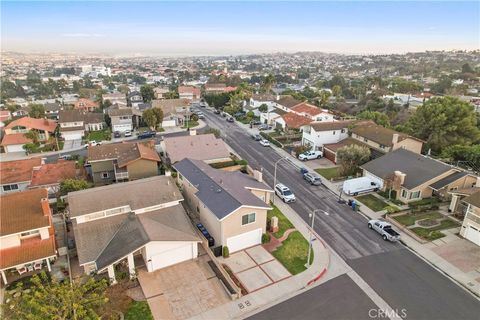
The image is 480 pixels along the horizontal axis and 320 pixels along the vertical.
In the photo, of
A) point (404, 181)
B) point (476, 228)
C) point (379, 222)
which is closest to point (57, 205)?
point (379, 222)

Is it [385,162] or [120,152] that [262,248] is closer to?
[385,162]

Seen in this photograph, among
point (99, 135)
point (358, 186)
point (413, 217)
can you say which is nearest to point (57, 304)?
point (358, 186)

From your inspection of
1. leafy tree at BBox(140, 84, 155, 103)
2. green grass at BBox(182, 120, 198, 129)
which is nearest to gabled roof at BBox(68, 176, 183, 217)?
green grass at BBox(182, 120, 198, 129)

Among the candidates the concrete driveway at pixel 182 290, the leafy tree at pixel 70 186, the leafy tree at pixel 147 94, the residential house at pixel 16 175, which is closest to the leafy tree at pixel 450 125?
the concrete driveway at pixel 182 290

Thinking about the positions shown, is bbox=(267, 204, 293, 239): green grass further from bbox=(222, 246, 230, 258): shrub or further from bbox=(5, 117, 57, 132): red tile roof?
bbox=(5, 117, 57, 132): red tile roof

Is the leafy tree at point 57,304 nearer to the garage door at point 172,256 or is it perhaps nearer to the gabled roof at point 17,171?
the garage door at point 172,256
